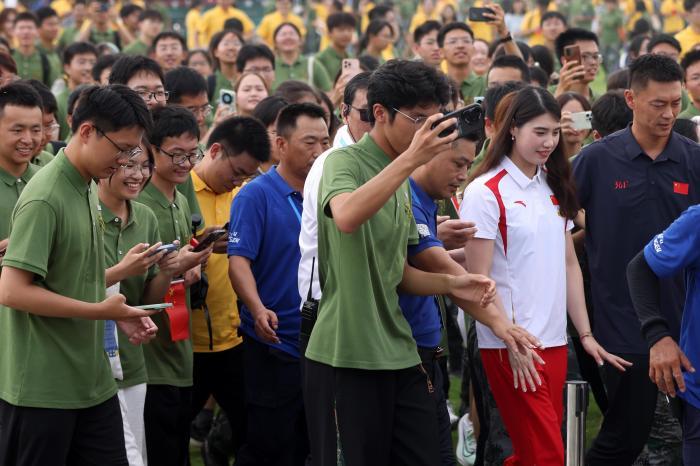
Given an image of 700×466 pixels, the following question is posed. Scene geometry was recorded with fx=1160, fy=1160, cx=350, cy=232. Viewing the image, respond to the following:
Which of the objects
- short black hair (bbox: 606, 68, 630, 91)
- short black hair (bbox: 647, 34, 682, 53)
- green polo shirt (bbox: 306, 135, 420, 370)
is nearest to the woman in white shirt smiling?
green polo shirt (bbox: 306, 135, 420, 370)

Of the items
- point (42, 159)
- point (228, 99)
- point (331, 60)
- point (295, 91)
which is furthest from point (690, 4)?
point (42, 159)

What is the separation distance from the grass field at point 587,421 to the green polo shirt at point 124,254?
1896mm

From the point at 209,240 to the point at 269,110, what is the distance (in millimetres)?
1890

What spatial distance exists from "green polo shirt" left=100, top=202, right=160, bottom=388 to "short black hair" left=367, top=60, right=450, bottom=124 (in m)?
1.47

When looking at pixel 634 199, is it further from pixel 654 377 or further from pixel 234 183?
pixel 234 183

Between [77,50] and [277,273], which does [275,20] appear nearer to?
[77,50]

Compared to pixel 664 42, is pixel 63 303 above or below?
below

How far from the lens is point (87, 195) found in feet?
14.5

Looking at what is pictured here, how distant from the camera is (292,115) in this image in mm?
5781

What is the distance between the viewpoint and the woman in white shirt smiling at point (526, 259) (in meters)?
5.05

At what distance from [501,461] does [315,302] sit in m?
1.46

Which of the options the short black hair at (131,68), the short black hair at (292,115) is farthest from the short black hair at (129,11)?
the short black hair at (292,115)

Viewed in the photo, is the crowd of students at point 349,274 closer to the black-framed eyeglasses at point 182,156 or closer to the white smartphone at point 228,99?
the black-framed eyeglasses at point 182,156

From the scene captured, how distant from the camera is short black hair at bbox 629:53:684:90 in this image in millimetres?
5805
